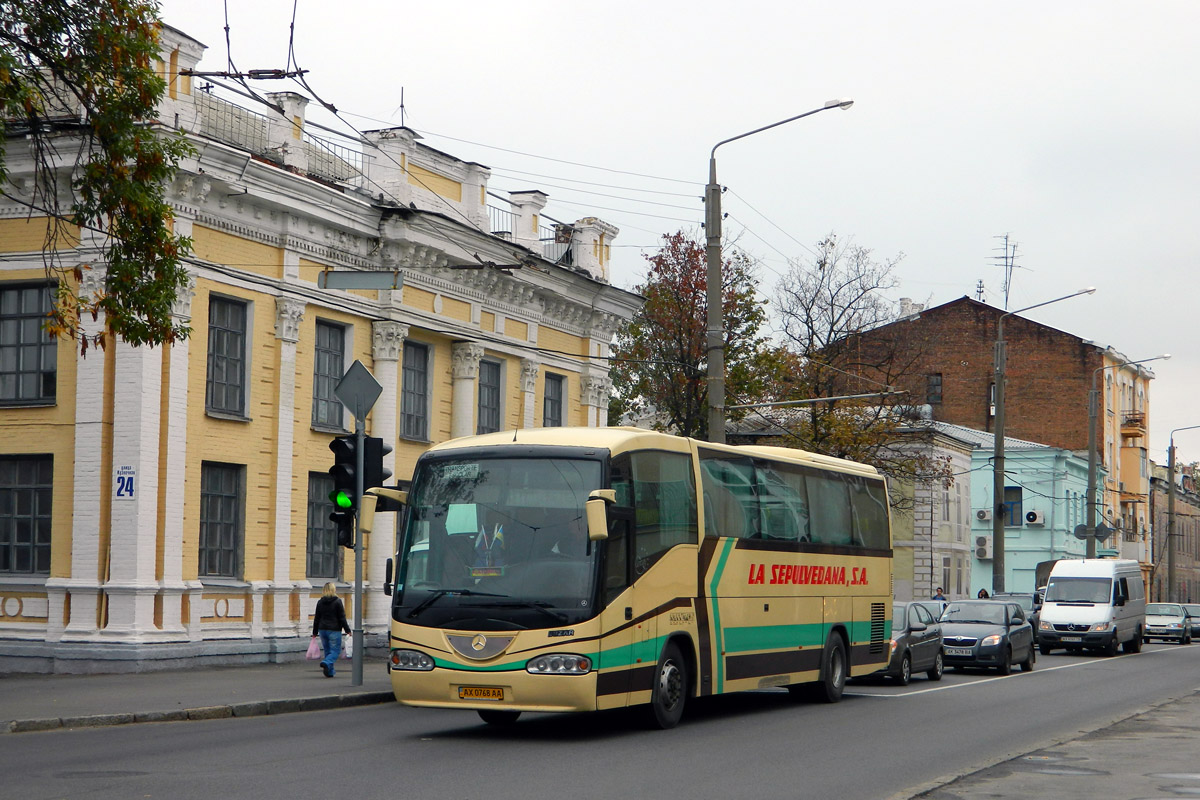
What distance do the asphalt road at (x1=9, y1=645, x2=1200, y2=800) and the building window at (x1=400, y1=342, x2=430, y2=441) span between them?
11.3 m

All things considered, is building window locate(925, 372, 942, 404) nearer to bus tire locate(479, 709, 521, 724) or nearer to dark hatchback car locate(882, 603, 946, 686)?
dark hatchback car locate(882, 603, 946, 686)

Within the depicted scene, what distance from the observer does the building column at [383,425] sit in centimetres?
2800

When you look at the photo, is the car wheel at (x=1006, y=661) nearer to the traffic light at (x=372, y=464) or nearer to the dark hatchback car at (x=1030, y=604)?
the dark hatchback car at (x=1030, y=604)

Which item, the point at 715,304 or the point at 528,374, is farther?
the point at 528,374

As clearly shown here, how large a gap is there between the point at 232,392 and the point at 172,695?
7762 mm

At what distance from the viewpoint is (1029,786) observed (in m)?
11.2

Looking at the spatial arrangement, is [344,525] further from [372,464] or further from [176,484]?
[176,484]

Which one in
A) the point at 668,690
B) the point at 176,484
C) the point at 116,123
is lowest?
the point at 668,690

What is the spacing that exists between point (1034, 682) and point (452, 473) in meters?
14.6

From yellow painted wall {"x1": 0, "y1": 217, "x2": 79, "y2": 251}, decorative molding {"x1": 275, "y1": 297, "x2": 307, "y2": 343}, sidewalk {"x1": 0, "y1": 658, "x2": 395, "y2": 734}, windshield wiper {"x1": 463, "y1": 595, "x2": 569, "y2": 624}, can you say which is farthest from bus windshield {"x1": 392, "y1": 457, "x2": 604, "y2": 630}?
decorative molding {"x1": 275, "y1": 297, "x2": 307, "y2": 343}

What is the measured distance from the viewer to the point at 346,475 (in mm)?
18828

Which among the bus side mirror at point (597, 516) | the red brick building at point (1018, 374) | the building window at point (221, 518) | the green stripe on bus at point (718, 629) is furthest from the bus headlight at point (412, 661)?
the red brick building at point (1018, 374)

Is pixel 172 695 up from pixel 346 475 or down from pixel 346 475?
down

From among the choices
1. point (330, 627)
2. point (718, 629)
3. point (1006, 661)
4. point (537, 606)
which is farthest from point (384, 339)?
point (537, 606)
